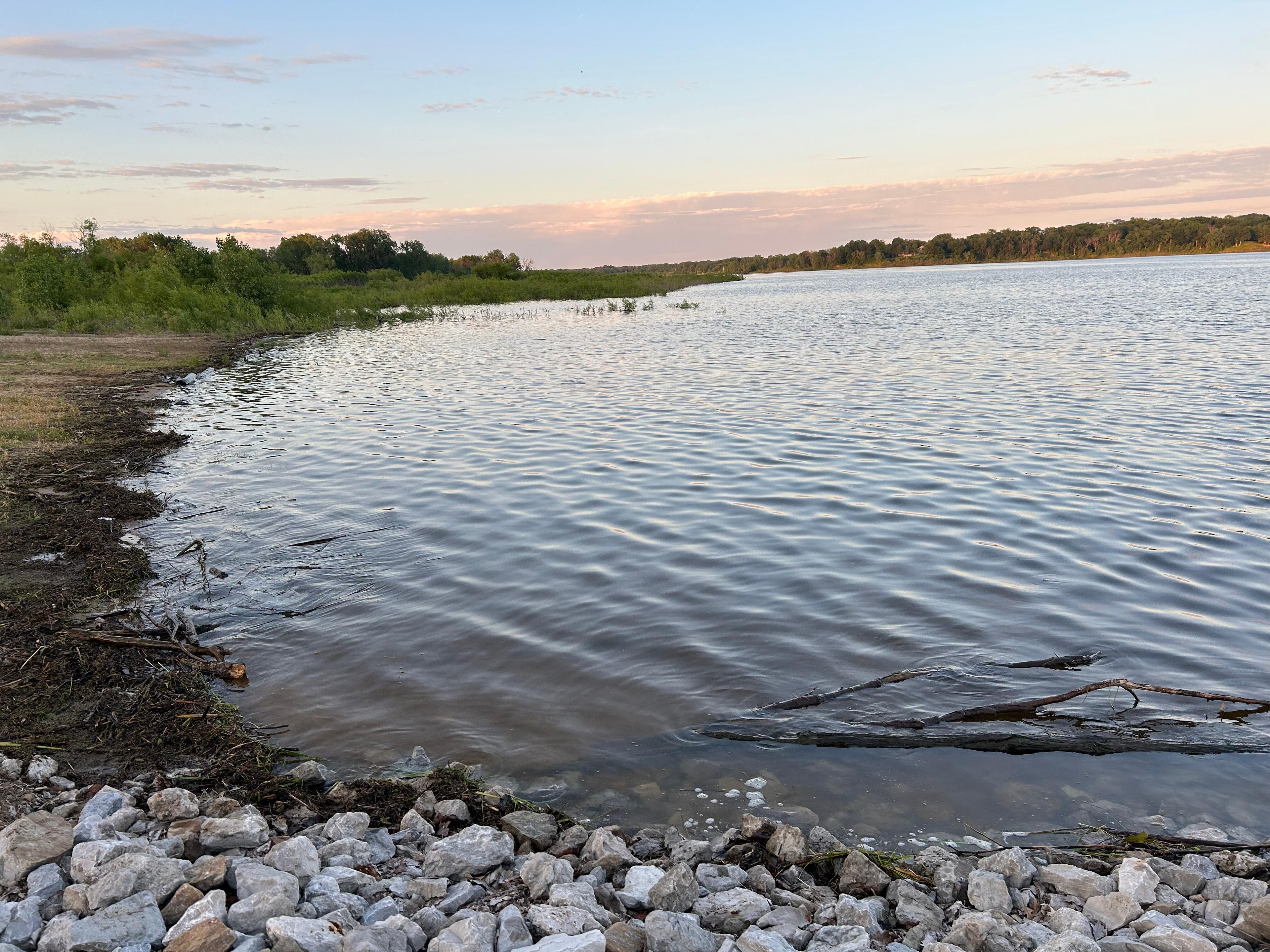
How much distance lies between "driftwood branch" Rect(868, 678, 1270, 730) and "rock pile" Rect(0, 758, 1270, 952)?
152cm

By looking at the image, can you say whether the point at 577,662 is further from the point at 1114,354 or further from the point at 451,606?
the point at 1114,354

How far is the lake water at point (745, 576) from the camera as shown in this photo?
5602 mm

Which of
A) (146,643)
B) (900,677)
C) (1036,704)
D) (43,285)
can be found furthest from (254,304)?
(1036,704)

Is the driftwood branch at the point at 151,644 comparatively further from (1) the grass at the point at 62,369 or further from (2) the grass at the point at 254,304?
(2) the grass at the point at 254,304

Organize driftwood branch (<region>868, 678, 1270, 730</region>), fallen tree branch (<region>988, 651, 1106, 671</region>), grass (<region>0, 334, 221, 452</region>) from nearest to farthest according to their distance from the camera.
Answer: driftwood branch (<region>868, 678, 1270, 730</region>) → fallen tree branch (<region>988, 651, 1106, 671</region>) → grass (<region>0, 334, 221, 452</region>)

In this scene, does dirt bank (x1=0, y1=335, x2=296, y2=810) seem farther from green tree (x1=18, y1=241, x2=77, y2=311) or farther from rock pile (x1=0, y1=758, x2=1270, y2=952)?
green tree (x1=18, y1=241, x2=77, y2=311)

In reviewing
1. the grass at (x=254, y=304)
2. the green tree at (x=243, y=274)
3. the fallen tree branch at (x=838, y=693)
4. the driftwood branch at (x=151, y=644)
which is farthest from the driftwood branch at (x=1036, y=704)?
the green tree at (x=243, y=274)

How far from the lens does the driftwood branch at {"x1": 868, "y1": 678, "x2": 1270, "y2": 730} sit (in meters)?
6.00

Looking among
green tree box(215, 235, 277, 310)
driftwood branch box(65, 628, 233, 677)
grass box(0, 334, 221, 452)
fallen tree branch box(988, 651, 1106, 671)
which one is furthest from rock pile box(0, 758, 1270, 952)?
green tree box(215, 235, 277, 310)

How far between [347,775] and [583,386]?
19219 millimetres

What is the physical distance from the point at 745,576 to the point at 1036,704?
3.43 metres

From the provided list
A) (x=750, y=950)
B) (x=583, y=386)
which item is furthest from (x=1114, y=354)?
(x=750, y=950)

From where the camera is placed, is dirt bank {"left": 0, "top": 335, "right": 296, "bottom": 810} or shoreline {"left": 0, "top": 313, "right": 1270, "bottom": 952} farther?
dirt bank {"left": 0, "top": 335, "right": 296, "bottom": 810}

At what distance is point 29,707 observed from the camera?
237 inches
